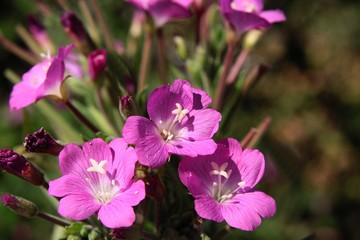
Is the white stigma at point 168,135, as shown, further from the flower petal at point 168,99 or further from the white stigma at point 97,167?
the white stigma at point 97,167

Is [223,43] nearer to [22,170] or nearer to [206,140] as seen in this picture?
[206,140]

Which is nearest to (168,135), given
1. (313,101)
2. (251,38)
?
(251,38)

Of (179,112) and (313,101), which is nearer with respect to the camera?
(179,112)

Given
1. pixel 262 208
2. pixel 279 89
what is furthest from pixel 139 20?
pixel 279 89

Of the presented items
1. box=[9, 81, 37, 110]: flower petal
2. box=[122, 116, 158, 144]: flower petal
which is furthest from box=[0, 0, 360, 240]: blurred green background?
box=[122, 116, 158, 144]: flower petal

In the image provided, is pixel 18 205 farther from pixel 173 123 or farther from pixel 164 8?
pixel 164 8

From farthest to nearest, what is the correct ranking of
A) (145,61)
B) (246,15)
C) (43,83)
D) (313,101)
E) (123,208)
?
1. (313,101)
2. (145,61)
3. (246,15)
4. (43,83)
5. (123,208)

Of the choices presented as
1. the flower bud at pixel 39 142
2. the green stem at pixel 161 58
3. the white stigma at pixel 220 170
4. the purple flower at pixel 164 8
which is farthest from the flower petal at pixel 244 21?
the flower bud at pixel 39 142
